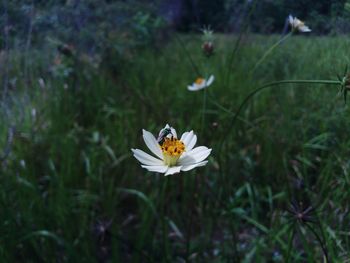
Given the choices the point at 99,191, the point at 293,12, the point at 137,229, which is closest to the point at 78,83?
the point at 99,191

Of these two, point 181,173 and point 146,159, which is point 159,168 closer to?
point 146,159

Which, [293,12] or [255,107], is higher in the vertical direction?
[293,12]

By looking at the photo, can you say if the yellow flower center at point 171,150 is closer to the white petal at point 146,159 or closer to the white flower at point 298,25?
the white petal at point 146,159

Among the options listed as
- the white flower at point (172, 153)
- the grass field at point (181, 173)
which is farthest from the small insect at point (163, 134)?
the grass field at point (181, 173)

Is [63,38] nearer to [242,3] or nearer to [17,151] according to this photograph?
[17,151]

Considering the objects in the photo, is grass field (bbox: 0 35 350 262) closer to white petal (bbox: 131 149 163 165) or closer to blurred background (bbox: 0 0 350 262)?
blurred background (bbox: 0 0 350 262)

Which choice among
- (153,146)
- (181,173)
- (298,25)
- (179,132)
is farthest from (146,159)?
(179,132)
